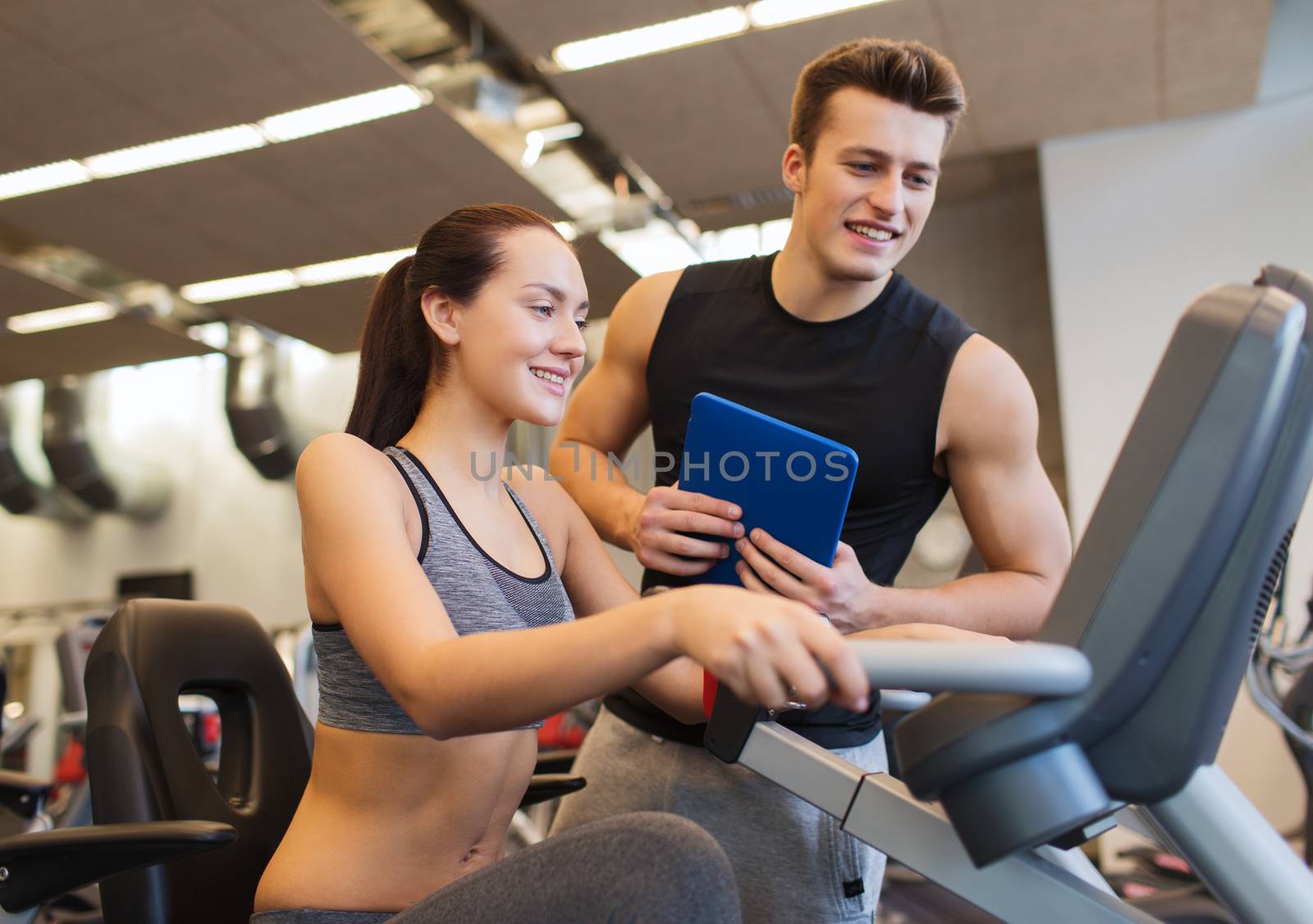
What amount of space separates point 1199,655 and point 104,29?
15.3ft

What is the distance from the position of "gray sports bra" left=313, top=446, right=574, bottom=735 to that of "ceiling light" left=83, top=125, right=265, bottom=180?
14.8ft

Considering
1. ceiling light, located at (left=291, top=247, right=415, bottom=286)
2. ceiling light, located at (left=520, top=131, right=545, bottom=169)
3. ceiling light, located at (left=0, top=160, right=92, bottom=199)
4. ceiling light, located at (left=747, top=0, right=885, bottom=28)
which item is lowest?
ceiling light, located at (left=291, top=247, right=415, bottom=286)

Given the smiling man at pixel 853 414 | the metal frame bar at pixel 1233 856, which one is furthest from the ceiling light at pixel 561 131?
the metal frame bar at pixel 1233 856

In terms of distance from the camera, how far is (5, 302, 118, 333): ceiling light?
759 cm

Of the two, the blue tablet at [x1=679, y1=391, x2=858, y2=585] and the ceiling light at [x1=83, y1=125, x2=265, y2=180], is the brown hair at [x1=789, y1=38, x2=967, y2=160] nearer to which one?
the blue tablet at [x1=679, y1=391, x2=858, y2=585]

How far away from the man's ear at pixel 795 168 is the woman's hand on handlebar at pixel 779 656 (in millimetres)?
1023

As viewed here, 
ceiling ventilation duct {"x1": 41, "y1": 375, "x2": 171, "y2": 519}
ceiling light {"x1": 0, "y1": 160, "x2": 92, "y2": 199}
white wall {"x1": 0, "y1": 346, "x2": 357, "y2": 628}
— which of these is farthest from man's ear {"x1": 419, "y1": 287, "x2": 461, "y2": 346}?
ceiling ventilation duct {"x1": 41, "y1": 375, "x2": 171, "y2": 519}

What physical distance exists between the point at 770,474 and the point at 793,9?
3.85 meters

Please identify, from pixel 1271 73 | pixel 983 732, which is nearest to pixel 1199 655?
pixel 983 732

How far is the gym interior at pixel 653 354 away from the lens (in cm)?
71

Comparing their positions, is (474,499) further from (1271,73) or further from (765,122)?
(1271,73)

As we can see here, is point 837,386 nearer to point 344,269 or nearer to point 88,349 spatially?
point 344,269

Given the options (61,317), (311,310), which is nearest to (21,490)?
(61,317)

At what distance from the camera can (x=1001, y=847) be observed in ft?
2.27
